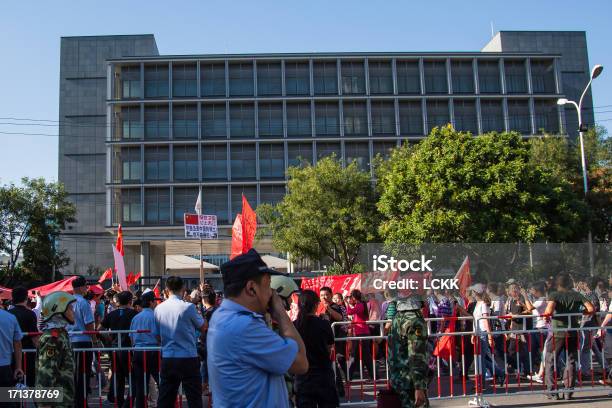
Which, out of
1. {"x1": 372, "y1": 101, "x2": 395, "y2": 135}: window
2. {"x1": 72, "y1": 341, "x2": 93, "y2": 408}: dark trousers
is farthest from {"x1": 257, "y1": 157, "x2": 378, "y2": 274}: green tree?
{"x1": 72, "y1": 341, "x2": 93, "y2": 408}: dark trousers

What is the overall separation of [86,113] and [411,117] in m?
37.7

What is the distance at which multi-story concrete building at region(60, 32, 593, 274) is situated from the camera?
52.2m

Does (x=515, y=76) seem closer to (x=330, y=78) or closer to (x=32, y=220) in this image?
(x=330, y=78)

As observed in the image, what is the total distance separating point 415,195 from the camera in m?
31.1

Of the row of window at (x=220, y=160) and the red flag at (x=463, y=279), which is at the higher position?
the row of window at (x=220, y=160)

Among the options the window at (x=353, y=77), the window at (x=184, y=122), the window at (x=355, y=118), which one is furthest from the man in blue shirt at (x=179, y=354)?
the window at (x=353, y=77)

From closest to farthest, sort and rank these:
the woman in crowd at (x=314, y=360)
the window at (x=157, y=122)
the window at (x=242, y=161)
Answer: the woman in crowd at (x=314, y=360) < the window at (x=157, y=122) < the window at (x=242, y=161)

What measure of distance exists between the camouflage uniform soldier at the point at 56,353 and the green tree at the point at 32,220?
1498 inches

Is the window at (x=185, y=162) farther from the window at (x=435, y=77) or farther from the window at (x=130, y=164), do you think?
the window at (x=435, y=77)

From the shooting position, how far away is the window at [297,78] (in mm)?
54094

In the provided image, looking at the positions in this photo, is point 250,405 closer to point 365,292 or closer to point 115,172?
point 365,292

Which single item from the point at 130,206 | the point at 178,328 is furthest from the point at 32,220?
the point at 178,328

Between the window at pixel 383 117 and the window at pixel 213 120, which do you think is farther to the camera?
the window at pixel 383 117

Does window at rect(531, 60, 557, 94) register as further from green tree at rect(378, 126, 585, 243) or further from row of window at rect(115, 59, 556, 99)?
green tree at rect(378, 126, 585, 243)
